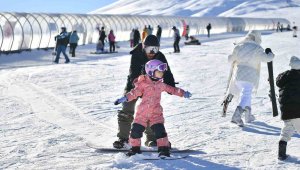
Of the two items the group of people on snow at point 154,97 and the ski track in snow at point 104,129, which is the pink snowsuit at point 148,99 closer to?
the group of people on snow at point 154,97

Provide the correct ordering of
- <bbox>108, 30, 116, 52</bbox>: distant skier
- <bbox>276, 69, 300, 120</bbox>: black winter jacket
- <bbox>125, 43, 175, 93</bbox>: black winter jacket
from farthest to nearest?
<bbox>108, 30, 116, 52</bbox>: distant skier < <bbox>125, 43, 175, 93</bbox>: black winter jacket < <bbox>276, 69, 300, 120</bbox>: black winter jacket

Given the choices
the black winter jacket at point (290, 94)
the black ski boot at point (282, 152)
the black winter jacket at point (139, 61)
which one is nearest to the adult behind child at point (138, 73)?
the black winter jacket at point (139, 61)

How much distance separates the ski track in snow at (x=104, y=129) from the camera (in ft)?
16.3

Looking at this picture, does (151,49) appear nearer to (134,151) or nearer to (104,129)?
(134,151)

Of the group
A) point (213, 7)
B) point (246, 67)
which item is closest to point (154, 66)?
point (246, 67)

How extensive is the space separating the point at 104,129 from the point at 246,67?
2.28 metres

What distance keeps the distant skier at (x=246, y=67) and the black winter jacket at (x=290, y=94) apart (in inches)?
71.7

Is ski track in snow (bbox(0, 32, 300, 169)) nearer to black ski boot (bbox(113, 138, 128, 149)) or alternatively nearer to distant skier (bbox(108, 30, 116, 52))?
black ski boot (bbox(113, 138, 128, 149))

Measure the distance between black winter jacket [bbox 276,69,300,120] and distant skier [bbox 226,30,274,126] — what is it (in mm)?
1821

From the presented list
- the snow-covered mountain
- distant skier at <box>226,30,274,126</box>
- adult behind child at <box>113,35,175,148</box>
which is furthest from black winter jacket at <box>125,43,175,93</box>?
the snow-covered mountain

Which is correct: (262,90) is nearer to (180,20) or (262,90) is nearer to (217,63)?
(217,63)

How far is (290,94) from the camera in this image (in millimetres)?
5113

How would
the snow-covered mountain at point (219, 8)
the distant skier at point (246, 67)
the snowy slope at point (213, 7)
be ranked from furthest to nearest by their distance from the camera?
the snowy slope at point (213, 7)
the snow-covered mountain at point (219, 8)
the distant skier at point (246, 67)

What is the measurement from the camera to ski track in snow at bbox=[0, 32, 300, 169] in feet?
16.3
